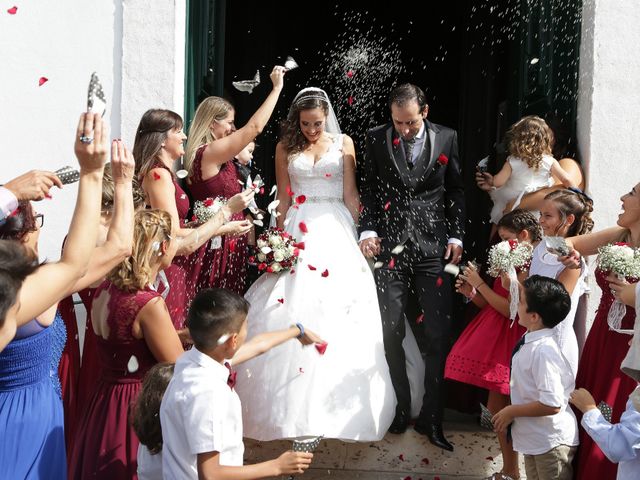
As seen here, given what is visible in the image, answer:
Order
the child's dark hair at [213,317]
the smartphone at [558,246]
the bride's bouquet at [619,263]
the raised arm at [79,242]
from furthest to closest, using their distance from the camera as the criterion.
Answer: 1. the smartphone at [558,246]
2. the bride's bouquet at [619,263]
3. the child's dark hair at [213,317]
4. the raised arm at [79,242]

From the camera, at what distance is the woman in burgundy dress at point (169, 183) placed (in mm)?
4754

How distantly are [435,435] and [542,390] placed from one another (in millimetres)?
1234

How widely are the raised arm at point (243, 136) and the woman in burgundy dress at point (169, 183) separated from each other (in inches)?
12.4

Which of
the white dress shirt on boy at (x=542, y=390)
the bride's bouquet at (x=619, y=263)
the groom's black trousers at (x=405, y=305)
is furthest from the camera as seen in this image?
the groom's black trousers at (x=405, y=305)

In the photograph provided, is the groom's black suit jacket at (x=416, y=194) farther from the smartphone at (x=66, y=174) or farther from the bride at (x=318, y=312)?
the smartphone at (x=66, y=174)

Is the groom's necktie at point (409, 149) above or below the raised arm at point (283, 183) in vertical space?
above

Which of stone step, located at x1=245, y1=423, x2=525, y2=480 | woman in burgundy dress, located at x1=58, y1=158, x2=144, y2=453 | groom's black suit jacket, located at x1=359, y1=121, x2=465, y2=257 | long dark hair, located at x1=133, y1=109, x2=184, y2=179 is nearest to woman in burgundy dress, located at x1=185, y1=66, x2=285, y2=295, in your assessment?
long dark hair, located at x1=133, y1=109, x2=184, y2=179

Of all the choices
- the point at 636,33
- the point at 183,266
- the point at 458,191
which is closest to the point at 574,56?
the point at 636,33

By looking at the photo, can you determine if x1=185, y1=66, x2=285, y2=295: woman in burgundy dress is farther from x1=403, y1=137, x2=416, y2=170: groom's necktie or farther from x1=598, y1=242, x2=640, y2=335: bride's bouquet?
x1=598, y1=242, x2=640, y2=335: bride's bouquet

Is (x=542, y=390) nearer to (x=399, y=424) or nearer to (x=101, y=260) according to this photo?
(x=399, y=424)

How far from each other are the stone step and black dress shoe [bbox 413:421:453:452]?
3cm

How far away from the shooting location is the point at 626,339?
446cm

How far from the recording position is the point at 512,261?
4719mm

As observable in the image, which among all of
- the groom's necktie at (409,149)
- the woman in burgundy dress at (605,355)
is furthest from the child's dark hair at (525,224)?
the groom's necktie at (409,149)
